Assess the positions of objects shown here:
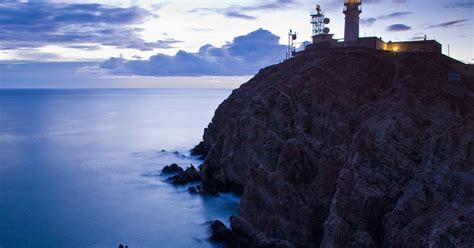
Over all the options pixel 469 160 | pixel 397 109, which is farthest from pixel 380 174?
pixel 397 109

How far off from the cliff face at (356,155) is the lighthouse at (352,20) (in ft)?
17.4

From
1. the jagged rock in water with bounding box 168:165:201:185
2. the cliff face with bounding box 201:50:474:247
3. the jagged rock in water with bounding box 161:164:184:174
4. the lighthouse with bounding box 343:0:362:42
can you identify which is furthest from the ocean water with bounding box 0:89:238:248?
the lighthouse with bounding box 343:0:362:42

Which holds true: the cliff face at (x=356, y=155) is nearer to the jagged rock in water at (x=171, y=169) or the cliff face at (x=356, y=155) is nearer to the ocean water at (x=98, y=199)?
the ocean water at (x=98, y=199)

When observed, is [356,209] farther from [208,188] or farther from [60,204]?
[60,204]

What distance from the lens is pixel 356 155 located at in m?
31.5

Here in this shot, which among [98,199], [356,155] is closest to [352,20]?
[356,155]

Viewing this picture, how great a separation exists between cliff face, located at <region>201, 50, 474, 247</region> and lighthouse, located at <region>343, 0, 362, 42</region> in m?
5.31

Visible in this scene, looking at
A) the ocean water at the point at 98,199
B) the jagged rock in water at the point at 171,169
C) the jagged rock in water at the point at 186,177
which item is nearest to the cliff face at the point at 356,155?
the jagged rock in water at the point at 186,177

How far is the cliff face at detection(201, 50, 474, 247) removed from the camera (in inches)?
1061

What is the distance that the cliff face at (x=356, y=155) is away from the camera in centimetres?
2694

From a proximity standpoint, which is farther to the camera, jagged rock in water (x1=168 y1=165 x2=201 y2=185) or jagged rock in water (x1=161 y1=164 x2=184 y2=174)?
jagged rock in water (x1=161 y1=164 x2=184 y2=174)

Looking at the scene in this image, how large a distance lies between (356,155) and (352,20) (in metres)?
31.7

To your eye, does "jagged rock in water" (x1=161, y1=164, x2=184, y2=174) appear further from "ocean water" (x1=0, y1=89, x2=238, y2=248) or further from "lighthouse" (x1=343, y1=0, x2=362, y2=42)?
"lighthouse" (x1=343, y1=0, x2=362, y2=42)

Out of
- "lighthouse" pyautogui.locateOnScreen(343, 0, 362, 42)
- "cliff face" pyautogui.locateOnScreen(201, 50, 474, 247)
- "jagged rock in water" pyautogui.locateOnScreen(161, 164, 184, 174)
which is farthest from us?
"jagged rock in water" pyautogui.locateOnScreen(161, 164, 184, 174)
